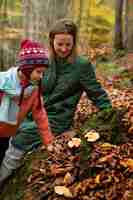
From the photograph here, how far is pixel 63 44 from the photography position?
5438 mm

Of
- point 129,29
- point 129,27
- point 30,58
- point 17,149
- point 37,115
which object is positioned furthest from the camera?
point 129,27

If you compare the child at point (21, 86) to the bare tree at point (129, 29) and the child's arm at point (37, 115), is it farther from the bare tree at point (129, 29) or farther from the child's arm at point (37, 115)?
the bare tree at point (129, 29)

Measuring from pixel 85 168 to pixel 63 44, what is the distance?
4.88 ft

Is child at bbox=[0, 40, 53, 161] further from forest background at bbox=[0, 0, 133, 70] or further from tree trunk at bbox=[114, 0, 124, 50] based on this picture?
tree trunk at bbox=[114, 0, 124, 50]

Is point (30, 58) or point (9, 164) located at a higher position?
point (30, 58)

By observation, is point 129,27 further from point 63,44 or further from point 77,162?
point 77,162

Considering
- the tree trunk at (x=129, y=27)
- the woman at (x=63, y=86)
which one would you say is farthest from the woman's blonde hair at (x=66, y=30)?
the tree trunk at (x=129, y=27)

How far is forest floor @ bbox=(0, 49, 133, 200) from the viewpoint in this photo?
14.1 ft

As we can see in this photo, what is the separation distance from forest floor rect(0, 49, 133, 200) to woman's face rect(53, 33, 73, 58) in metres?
0.77

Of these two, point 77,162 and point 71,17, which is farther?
point 71,17

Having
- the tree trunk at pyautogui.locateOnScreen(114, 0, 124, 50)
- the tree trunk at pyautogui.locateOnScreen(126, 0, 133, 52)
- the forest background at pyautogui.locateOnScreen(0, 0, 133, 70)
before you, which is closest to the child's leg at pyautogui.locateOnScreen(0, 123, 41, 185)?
the forest background at pyautogui.locateOnScreen(0, 0, 133, 70)

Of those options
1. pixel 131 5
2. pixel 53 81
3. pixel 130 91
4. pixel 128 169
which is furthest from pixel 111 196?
pixel 131 5

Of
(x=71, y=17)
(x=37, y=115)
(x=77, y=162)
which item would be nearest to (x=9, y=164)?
(x=37, y=115)

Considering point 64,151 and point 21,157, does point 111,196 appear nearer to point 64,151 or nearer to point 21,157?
point 64,151
